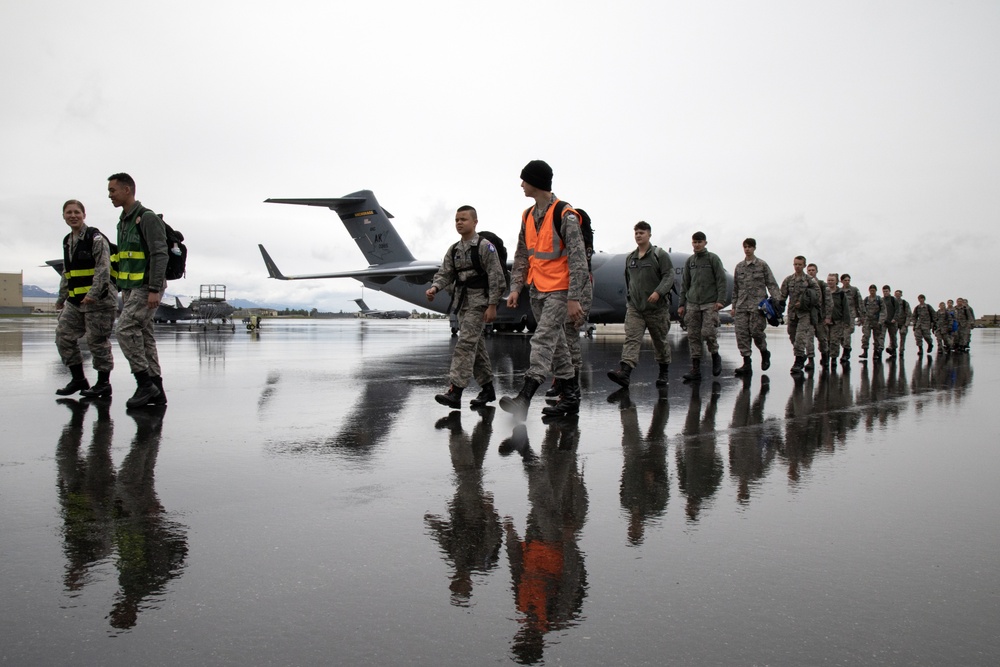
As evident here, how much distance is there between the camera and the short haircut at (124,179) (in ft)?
18.8

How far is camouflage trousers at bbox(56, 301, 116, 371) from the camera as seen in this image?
616 cm

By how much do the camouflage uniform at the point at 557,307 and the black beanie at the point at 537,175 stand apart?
0.16 metres

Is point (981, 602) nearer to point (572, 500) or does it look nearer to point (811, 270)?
point (572, 500)

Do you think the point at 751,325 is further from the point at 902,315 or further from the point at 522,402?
the point at 902,315

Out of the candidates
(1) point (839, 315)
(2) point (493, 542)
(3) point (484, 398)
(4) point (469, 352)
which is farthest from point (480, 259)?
(1) point (839, 315)

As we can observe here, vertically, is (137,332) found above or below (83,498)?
above

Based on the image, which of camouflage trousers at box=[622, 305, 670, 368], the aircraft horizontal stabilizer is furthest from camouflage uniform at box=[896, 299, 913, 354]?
the aircraft horizontal stabilizer

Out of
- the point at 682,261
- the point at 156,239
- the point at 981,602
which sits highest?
the point at 682,261

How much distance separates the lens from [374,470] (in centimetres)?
349

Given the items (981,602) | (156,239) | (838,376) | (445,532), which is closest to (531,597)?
(445,532)

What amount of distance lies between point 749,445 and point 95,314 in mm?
5453

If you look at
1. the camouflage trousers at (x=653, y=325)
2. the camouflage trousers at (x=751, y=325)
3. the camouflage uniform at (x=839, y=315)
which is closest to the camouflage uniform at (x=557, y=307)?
the camouflage trousers at (x=653, y=325)

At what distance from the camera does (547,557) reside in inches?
90.3

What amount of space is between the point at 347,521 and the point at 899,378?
29.0 feet
